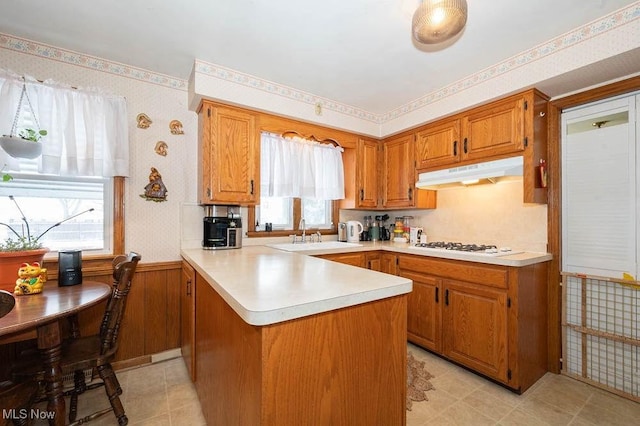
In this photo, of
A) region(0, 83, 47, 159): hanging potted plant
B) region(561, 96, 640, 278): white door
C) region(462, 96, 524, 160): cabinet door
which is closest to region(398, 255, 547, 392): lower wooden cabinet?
region(561, 96, 640, 278): white door

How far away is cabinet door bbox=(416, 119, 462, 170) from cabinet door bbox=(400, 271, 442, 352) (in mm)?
1136

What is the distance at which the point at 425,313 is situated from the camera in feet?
7.93

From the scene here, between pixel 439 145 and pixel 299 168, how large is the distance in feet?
4.73

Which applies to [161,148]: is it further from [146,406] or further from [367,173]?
[367,173]

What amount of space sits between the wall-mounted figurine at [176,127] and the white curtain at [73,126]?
0.34 metres

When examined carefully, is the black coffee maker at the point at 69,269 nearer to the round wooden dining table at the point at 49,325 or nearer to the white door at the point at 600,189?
the round wooden dining table at the point at 49,325

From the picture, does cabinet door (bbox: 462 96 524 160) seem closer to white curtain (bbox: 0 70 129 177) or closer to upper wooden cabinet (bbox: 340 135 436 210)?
upper wooden cabinet (bbox: 340 135 436 210)

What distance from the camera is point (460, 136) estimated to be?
248 cm

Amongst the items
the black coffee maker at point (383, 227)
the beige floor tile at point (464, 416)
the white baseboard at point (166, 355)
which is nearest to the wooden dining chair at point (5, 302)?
the white baseboard at point (166, 355)

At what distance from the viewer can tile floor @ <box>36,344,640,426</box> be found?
163 cm

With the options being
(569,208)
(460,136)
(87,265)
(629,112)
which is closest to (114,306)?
(87,265)

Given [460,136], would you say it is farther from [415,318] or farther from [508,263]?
[415,318]

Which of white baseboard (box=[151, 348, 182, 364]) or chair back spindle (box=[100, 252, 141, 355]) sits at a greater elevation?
chair back spindle (box=[100, 252, 141, 355])

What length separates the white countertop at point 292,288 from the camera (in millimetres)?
832
